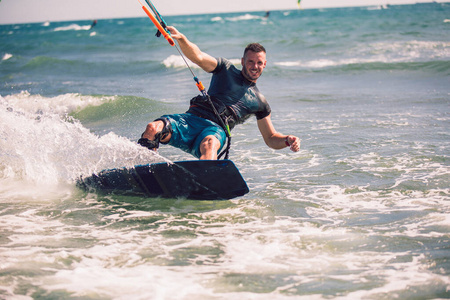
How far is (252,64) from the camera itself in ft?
18.3

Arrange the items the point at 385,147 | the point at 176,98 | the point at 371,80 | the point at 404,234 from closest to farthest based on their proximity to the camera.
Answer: the point at 404,234 < the point at 385,147 < the point at 176,98 < the point at 371,80

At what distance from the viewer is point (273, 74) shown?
1856cm

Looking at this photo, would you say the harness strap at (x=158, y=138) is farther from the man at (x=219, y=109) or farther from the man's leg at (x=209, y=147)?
the man's leg at (x=209, y=147)

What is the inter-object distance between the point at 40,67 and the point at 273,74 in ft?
35.7

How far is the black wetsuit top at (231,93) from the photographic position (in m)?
5.62

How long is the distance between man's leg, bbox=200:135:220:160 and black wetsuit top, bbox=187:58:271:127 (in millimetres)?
329

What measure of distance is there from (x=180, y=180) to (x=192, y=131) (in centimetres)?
59

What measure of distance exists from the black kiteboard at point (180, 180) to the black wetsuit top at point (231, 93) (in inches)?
28.9

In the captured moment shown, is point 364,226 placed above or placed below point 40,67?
below

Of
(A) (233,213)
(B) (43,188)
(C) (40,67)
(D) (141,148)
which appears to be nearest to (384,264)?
(A) (233,213)

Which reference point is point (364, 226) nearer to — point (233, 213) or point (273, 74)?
point (233, 213)

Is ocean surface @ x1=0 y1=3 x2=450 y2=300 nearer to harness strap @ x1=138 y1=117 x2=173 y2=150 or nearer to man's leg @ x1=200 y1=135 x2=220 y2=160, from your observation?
harness strap @ x1=138 y1=117 x2=173 y2=150

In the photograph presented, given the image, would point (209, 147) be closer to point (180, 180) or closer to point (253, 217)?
point (180, 180)

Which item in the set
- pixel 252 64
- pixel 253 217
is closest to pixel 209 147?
pixel 253 217
